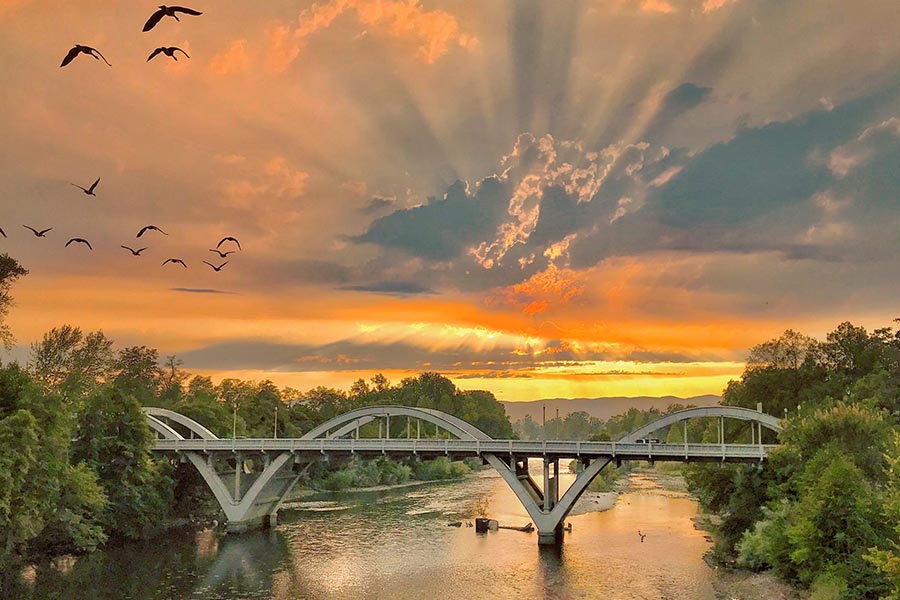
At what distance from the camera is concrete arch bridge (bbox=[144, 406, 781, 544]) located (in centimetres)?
4731

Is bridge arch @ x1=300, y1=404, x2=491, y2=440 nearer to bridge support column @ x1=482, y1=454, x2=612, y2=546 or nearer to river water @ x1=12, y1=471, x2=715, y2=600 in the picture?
bridge support column @ x1=482, y1=454, x2=612, y2=546

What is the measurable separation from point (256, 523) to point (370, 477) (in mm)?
31190

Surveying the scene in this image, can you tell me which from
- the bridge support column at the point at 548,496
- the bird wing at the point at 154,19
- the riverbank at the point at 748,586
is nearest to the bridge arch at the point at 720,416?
the bridge support column at the point at 548,496

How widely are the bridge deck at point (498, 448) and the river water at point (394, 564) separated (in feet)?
17.9

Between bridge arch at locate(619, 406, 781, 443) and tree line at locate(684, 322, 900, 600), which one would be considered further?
bridge arch at locate(619, 406, 781, 443)

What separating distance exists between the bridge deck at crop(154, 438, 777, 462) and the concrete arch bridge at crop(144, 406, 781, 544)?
6 centimetres

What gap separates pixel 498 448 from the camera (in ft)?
164

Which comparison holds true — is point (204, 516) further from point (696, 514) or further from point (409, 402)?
point (409, 402)

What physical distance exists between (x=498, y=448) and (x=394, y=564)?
11.3 meters

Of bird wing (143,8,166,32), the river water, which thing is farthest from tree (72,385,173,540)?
bird wing (143,8,166,32)

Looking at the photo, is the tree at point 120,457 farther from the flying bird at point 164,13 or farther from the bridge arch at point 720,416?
the flying bird at point 164,13

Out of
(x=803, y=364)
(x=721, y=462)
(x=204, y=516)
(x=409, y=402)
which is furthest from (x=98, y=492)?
(x=409, y=402)

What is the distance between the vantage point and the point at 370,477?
8581cm

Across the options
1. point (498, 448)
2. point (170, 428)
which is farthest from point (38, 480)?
point (498, 448)
